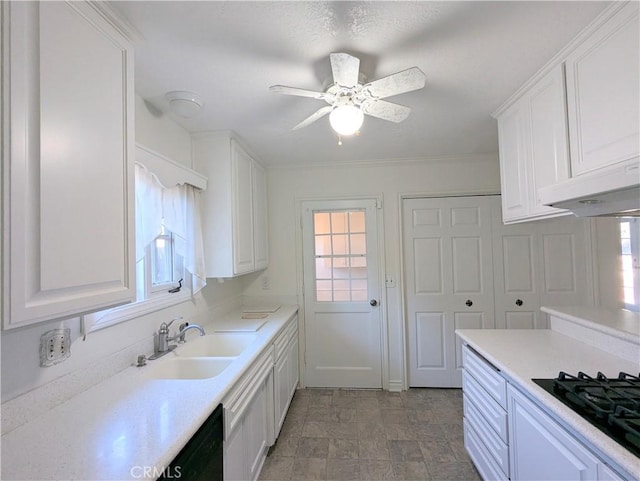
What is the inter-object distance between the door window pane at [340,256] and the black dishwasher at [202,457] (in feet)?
6.74

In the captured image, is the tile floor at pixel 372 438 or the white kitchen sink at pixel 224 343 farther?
the white kitchen sink at pixel 224 343

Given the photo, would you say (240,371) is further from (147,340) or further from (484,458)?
(484,458)

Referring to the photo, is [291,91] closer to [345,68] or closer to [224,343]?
[345,68]

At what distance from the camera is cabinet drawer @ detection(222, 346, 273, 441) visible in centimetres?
135

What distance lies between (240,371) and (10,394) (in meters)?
0.83

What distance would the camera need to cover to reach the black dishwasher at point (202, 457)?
3.17ft

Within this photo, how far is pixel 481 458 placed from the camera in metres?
1.82

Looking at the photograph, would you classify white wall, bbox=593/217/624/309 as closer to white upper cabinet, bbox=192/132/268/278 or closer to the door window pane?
the door window pane

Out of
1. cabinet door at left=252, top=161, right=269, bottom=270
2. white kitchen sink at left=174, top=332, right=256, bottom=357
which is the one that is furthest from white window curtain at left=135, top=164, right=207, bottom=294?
cabinet door at left=252, top=161, right=269, bottom=270

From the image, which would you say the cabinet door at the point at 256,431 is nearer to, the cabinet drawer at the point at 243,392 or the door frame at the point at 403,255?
the cabinet drawer at the point at 243,392

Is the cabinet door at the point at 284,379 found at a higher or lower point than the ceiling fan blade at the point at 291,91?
lower

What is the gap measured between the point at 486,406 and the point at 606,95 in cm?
166

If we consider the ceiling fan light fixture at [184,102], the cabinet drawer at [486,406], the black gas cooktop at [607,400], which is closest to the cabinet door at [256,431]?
the cabinet drawer at [486,406]

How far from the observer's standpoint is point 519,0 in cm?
111
